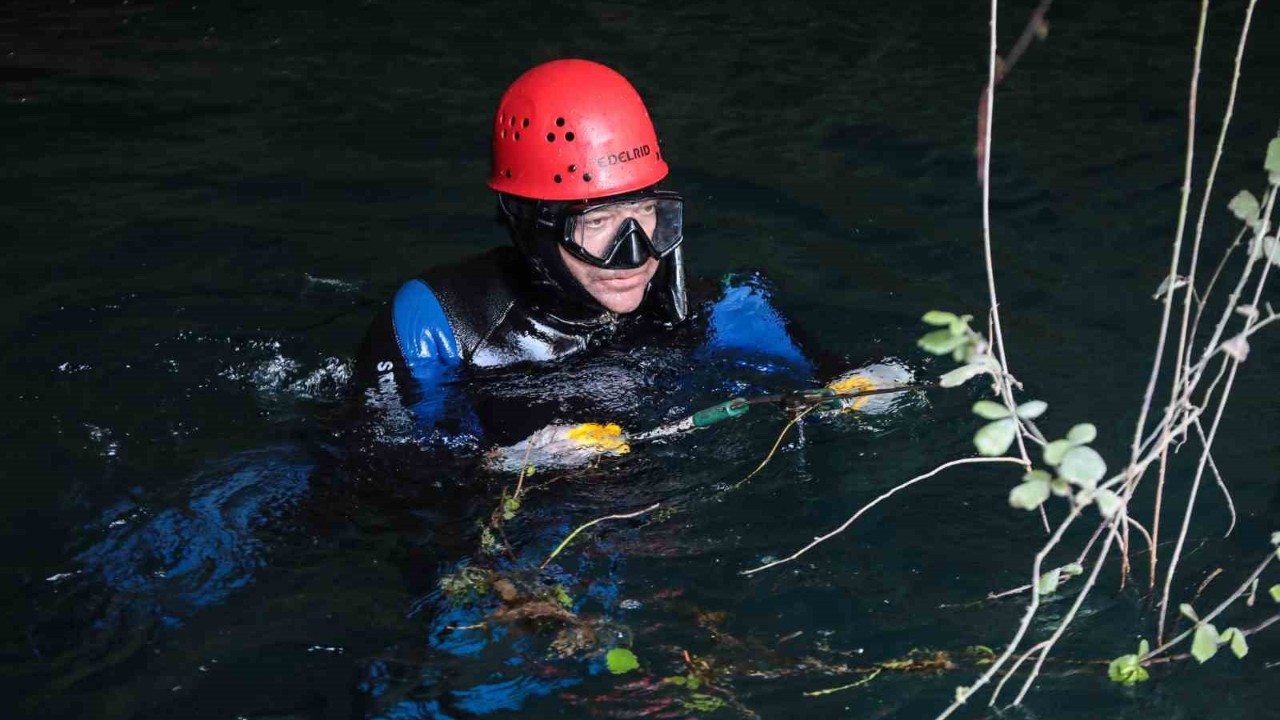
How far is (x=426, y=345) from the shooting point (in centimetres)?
424

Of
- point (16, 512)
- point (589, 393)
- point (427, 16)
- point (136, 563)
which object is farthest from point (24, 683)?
point (427, 16)

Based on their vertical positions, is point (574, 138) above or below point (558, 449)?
above

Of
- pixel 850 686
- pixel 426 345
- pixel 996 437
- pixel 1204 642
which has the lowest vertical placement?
pixel 850 686

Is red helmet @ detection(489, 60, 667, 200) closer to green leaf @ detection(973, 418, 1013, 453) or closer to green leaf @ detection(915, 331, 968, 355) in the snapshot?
green leaf @ detection(915, 331, 968, 355)

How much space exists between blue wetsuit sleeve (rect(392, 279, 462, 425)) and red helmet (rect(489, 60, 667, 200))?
0.43m

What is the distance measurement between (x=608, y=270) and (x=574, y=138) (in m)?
0.41

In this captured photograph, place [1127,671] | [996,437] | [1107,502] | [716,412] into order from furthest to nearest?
1. [716,412]
2. [1127,671]
3. [1107,502]
4. [996,437]

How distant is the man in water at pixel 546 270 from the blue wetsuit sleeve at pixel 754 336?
0.64ft

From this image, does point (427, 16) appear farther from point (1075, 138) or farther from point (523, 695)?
point (523, 695)

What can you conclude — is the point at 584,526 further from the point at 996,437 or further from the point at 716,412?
the point at 996,437

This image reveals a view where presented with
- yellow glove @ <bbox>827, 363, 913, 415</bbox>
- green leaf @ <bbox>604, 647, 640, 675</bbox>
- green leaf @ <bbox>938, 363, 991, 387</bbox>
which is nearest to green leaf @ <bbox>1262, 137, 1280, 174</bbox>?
green leaf @ <bbox>938, 363, 991, 387</bbox>

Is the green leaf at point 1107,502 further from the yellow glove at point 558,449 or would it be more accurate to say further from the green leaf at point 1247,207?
the yellow glove at point 558,449

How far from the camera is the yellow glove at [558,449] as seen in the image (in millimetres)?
3963

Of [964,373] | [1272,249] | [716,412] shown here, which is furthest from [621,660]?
[1272,249]
